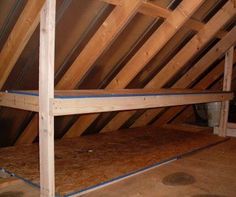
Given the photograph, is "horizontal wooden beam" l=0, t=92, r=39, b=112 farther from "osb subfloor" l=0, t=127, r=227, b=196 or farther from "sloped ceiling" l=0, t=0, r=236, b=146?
"osb subfloor" l=0, t=127, r=227, b=196

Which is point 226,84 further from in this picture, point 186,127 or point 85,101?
point 85,101

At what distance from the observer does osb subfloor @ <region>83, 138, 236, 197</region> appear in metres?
1.89

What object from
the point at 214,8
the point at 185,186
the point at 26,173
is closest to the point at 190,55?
the point at 214,8

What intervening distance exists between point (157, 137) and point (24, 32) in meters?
2.42

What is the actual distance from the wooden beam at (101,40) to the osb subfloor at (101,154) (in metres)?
0.74

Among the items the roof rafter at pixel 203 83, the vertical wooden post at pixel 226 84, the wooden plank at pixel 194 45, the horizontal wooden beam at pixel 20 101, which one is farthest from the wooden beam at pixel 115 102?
the roof rafter at pixel 203 83

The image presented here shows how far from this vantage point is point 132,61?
272cm

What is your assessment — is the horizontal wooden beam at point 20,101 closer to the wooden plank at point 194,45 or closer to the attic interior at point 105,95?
the attic interior at point 105,95

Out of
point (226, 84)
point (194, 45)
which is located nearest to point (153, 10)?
point (194, 45)

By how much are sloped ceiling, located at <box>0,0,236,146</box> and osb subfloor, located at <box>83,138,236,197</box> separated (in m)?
1.14

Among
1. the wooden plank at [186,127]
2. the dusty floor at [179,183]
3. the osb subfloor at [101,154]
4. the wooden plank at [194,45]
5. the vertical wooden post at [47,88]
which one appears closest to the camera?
the vertical wooden post at [47,88]

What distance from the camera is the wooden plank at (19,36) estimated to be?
178 centimetres

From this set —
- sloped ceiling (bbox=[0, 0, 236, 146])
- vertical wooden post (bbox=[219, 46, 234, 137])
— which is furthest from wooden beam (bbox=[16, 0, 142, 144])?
vertical wooden post (bbox=[219, 46, 234, 137])

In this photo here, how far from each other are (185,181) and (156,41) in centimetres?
132
